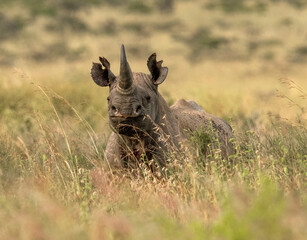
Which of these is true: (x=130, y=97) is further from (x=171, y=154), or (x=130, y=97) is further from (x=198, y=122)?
(x=198, y=122)

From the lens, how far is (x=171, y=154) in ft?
23.1

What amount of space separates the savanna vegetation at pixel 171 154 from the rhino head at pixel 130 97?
0.49m

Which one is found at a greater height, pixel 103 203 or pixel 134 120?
pixel 134 120

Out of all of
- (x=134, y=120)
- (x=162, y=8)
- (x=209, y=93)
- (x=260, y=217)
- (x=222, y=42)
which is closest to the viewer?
(x=260, y=217)

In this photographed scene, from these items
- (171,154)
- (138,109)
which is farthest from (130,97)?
(171,154)

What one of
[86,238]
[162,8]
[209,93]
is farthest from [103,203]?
[162,8]

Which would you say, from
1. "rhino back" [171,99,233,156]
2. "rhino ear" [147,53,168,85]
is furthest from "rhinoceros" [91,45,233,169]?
"rhino back" [171,99,233,156]

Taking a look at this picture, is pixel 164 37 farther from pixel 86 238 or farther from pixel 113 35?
pixel 86 238

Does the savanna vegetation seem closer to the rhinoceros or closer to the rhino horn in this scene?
the rhinoceros

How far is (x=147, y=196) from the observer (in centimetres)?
601

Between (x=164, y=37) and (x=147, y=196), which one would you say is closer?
(x=147, y=196)

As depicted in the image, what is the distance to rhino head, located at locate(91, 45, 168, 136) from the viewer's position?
695cm

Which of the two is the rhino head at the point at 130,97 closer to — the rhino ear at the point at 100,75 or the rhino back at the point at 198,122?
the rhino ear at the point at 100,75

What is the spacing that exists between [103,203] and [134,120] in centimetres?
156
